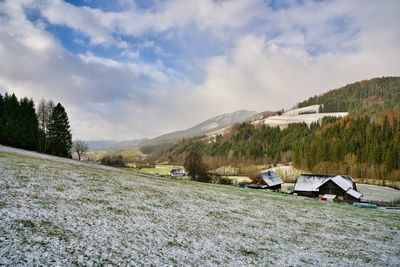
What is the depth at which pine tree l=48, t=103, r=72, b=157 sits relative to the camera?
101375 millimetres

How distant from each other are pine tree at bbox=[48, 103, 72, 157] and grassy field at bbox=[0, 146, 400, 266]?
70.8 meters

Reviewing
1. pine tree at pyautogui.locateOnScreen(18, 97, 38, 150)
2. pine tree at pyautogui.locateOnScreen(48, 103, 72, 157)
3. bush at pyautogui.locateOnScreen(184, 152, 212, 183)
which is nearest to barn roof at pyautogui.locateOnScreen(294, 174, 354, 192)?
bush at pyautogui.locateOnScreen(184, 152, 212, 183)

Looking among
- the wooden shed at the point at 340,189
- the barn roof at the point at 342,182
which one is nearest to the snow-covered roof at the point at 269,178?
the wooden shed at the point at 340,189

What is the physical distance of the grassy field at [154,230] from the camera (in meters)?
17.1

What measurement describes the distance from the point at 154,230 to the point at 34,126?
9311cm

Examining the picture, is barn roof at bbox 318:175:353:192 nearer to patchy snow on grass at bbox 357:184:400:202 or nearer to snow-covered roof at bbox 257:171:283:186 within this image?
patchy snow on grass at bbox 357:184:400:202

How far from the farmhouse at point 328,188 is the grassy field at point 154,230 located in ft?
183

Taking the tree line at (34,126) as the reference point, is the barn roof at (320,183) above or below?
below

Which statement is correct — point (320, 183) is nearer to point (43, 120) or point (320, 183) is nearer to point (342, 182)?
point (342, 182)

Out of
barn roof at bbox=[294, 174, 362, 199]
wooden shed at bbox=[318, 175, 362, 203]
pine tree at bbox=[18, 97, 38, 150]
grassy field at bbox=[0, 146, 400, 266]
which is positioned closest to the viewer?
grassy field at bbox=[0, 146, 400, 266]

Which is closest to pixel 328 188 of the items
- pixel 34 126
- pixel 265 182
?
pixel 265 182

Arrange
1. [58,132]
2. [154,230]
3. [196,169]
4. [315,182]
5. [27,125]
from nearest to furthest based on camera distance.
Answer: [154,230] < [27,125] < [315,182] < [58,132] < [196,169]

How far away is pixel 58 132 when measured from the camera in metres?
102

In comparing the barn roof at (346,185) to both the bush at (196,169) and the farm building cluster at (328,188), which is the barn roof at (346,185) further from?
the bush at (196,169)
